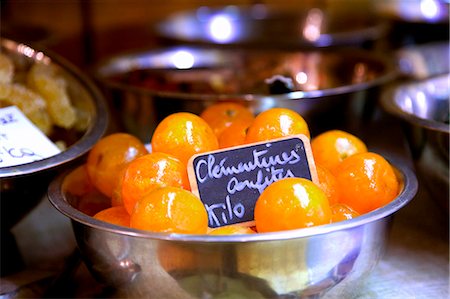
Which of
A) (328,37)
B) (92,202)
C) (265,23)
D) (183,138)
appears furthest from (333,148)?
(265,23)

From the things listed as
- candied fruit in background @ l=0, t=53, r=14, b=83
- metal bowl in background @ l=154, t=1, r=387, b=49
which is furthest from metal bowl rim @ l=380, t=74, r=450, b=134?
metal bowl in background @ l=154, t=1, r=387, b=49

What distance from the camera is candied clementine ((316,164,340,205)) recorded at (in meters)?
0.88

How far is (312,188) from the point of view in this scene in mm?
792

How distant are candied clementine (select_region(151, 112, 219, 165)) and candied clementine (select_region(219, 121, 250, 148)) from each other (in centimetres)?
5

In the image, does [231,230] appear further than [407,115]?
No

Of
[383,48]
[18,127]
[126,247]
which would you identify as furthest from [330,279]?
[383,48]

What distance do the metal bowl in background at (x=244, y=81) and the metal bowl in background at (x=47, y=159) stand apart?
0.39ft

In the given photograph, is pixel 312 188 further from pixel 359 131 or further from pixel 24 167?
pixel 359 131

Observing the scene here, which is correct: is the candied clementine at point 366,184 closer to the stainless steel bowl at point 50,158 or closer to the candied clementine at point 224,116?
the candied clementine at point 224,116

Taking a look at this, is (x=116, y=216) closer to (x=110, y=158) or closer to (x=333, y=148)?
(x=110, y=158)

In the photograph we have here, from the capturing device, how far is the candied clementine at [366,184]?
884mm

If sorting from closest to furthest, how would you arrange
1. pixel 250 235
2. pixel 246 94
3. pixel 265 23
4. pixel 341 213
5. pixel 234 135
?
pixel 250 235 → pixel 341 213 → pixel 234 135 → pixel 246 94 → pixel 265 23

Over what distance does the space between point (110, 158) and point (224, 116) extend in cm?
19

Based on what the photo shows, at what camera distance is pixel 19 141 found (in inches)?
38.8
